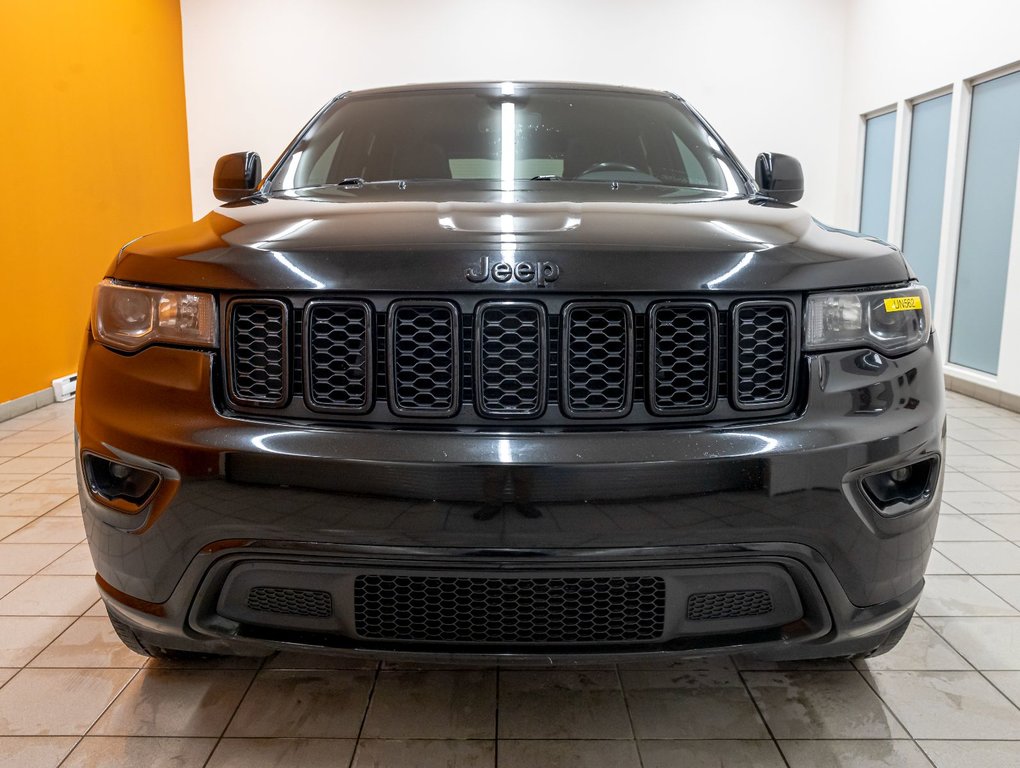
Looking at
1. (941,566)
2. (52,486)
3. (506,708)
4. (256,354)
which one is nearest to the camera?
(256,354)

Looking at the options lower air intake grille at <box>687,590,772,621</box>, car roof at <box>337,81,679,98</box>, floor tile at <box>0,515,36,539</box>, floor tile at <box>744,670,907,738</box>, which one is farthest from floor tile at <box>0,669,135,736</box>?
car roof at <box>337,81,679,98</box>

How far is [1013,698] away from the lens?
1.82m

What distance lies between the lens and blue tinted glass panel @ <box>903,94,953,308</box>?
20.2 ft

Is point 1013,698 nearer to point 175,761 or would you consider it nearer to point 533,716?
point 533,716

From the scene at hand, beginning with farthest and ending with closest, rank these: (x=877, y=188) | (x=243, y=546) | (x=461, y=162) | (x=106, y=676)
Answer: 1. (x=877, y=188)
2. (x=461, y=162)
3. (x=106, y=676)
4. (x=243, y=546)

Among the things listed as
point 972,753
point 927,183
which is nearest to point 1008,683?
point 972,753

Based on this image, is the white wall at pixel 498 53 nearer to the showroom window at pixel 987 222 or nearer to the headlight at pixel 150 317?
the showroom window at pixel 987 222

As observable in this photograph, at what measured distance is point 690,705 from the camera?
177 centimetres

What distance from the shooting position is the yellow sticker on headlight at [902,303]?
1447mm

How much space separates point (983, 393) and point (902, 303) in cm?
462

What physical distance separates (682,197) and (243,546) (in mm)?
1260

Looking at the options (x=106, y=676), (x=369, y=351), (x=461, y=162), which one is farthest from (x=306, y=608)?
(x=461, y=162)

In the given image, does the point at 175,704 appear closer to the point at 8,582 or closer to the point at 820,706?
the point at 8,582

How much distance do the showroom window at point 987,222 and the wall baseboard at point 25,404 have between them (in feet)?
19.7
